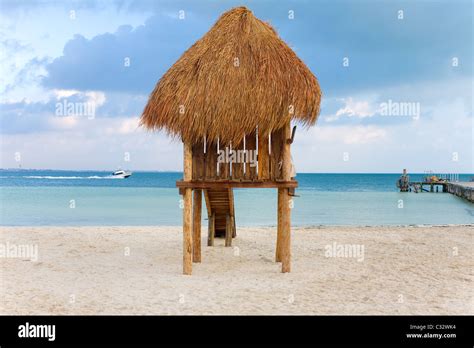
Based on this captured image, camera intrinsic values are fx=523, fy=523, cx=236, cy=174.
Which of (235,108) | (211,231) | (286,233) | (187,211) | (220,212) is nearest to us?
(235,108)

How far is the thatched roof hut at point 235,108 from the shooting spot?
9516 mm

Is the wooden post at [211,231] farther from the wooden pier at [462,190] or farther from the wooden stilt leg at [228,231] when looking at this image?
the wooden pier at [462,190]

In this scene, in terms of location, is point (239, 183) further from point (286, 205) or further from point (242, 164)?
point (286, 205)

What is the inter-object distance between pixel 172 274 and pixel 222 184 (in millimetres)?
2022

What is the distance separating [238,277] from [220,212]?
13.2 feet

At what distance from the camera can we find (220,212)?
45.4ft

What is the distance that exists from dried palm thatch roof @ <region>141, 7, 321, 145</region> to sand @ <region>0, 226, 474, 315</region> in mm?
2769

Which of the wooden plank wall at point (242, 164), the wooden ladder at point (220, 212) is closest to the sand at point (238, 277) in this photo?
the wooden ladder at point (220, 212)

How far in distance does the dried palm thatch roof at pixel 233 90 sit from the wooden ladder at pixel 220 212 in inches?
117

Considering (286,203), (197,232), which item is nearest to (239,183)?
(286,203)

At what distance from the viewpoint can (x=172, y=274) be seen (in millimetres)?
10227

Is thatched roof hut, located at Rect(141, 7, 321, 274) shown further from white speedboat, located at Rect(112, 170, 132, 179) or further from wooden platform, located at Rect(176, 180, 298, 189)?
white speedboat, located at Rect(112, 170, 132, 179)

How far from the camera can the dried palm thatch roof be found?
9492mm
